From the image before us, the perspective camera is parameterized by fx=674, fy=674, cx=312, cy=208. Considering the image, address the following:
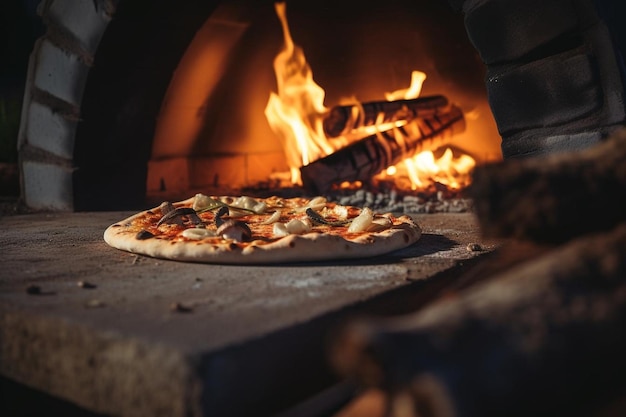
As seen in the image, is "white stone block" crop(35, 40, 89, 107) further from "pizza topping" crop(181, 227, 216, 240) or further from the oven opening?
"pizza topping" crop(181, 227, 216, 240)

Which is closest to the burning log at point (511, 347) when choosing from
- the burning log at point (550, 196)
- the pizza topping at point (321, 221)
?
the burning log at point (550, 196)

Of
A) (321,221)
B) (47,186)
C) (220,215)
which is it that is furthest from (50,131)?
(321,221)

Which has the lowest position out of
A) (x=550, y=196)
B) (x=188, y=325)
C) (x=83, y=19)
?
(x=188, y=325)

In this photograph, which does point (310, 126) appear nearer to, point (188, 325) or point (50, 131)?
point (50, 131)

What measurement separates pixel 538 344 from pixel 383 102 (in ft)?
12.3

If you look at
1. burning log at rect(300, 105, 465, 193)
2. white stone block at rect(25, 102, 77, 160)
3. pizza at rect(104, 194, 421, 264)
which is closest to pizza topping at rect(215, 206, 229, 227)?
pizza at rect(104, 194, 421, 264)

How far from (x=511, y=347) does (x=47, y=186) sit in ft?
12.7

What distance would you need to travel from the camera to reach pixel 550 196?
1225 mm

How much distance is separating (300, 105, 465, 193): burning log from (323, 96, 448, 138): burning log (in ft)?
0.22

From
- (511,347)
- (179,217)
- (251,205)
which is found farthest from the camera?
(251,205)

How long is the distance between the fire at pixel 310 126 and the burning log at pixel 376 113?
9 centimetres

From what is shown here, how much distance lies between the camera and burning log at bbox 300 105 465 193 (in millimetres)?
4414

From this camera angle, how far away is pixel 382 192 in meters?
4.41

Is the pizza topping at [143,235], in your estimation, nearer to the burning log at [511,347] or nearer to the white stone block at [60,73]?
the burning log at [511,347]
